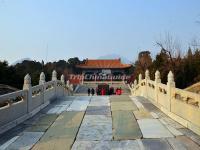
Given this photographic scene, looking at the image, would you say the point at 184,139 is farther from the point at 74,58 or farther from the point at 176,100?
the point at 74,58

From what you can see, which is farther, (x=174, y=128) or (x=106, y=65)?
(x=106, y=65)

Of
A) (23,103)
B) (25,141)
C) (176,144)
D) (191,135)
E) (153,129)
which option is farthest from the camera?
(23,103)

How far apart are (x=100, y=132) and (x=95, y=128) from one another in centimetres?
57

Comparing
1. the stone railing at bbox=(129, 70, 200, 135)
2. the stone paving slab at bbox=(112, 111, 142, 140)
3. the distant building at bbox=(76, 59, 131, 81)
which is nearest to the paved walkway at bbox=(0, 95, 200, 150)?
the stone paving slab at bbox=(112, 111, 142, 140)

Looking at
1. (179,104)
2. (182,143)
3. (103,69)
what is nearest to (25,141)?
(182,143)

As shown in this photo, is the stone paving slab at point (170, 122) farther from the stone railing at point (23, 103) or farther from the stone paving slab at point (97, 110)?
the stone railing at point (23, 103)

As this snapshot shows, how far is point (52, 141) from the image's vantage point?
7.98 metres

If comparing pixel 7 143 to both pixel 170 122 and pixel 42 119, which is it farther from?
pixel 170 122

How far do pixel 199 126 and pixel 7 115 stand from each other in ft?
16.4

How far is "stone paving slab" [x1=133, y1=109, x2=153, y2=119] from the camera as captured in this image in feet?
37.0

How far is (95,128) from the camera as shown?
9531 millimetres

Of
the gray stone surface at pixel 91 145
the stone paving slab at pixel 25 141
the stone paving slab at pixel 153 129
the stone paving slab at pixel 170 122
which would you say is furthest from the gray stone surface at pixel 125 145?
the stone paving slab at pixel 170 122

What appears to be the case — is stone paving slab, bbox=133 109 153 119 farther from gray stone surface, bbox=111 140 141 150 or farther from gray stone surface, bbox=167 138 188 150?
gray stone surface, bbox=111 140 141 150

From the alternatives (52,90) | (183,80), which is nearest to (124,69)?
(183,80)
